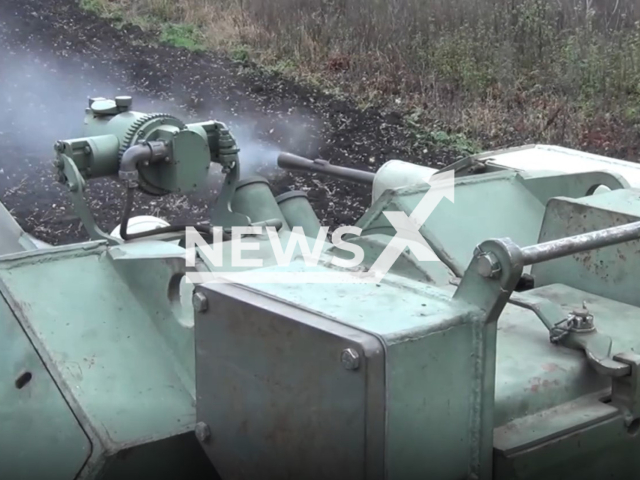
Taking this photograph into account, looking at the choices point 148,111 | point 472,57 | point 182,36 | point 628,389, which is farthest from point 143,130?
point 182,36

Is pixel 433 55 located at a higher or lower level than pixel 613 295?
lower

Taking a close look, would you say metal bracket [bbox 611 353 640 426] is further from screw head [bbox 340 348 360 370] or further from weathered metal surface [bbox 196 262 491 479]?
screw head [bbox 340 348 360 370]

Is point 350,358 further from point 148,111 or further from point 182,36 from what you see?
point 182,36

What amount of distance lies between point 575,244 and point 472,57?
7.75 m

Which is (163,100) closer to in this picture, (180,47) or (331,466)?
(180,47)

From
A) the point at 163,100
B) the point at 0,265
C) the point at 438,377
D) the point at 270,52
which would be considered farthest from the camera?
the point at 270,52

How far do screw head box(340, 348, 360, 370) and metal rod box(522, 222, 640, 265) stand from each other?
311mm

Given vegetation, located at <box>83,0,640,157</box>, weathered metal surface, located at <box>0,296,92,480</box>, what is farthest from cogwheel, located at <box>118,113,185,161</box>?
vegetation, located at <box>83,0,640,157</box>

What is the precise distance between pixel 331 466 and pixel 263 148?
6.43 metres

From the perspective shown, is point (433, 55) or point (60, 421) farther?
point (433, 55)

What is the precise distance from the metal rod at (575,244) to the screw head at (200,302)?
1.79 feet

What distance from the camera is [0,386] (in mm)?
2262

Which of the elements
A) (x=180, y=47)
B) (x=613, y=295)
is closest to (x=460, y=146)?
(x=180, y=47)

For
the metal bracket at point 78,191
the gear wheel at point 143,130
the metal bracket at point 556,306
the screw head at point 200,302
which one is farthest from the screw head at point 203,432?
the gear wheel at point 143,130
